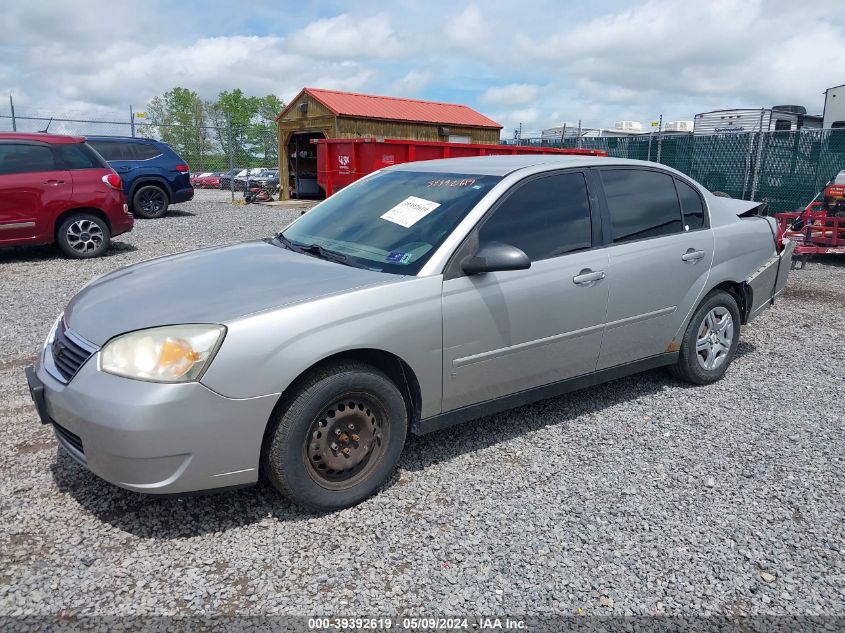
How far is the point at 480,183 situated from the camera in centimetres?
377

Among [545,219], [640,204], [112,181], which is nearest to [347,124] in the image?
[112,181]

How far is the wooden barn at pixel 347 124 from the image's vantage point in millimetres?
20188

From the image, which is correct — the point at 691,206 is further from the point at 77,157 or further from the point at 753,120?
the point at 753,120

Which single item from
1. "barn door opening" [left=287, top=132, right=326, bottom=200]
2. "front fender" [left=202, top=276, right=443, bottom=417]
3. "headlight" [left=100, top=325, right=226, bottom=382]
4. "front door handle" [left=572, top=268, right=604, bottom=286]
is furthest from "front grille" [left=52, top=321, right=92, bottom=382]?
"barn door opening" [left=287, top=132, right=326, bottom=200]

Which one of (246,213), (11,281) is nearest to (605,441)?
(11,281)

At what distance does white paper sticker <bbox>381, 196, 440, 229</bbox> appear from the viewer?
3669mm

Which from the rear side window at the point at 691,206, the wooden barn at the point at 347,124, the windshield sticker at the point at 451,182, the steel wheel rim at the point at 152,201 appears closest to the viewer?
the windshield sticker at the point at 451,182

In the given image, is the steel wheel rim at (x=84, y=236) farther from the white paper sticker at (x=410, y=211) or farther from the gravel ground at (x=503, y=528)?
the white paper sticker at (x=410, y=211)

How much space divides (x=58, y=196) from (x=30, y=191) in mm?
353

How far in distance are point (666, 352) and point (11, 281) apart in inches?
297

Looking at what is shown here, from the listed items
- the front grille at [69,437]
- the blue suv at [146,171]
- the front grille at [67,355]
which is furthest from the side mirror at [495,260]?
the blue suv at [146,171]

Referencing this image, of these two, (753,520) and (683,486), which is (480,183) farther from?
(753,520)

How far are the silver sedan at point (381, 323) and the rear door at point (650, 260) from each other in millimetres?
15

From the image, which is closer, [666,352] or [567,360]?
[567,360]
